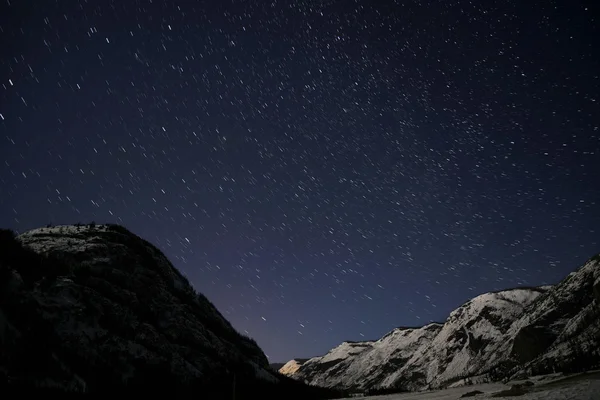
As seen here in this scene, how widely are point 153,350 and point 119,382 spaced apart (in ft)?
18.8

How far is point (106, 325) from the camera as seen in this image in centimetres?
2995

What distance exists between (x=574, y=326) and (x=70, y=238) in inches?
5316

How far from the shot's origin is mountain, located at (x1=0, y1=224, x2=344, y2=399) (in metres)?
22.2

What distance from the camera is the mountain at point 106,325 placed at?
22234 millimetres

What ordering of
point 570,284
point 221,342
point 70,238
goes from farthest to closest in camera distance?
point 570,284 → point 221,342 → point 70,238

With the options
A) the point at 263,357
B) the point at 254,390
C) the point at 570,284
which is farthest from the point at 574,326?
the point at 254,390

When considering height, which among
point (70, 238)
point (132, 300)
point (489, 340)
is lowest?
point (489, 340)

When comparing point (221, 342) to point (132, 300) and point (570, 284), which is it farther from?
point (570, 284)

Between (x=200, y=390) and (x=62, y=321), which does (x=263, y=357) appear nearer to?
(x=200, y=390)

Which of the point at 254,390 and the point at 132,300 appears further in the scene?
the point at 254,390

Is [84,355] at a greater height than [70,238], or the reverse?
[70,238]

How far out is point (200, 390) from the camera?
31734 mm

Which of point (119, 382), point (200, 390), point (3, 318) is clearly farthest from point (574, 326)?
point (3, 318)

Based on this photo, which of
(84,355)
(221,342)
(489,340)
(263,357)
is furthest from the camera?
(489,340)
